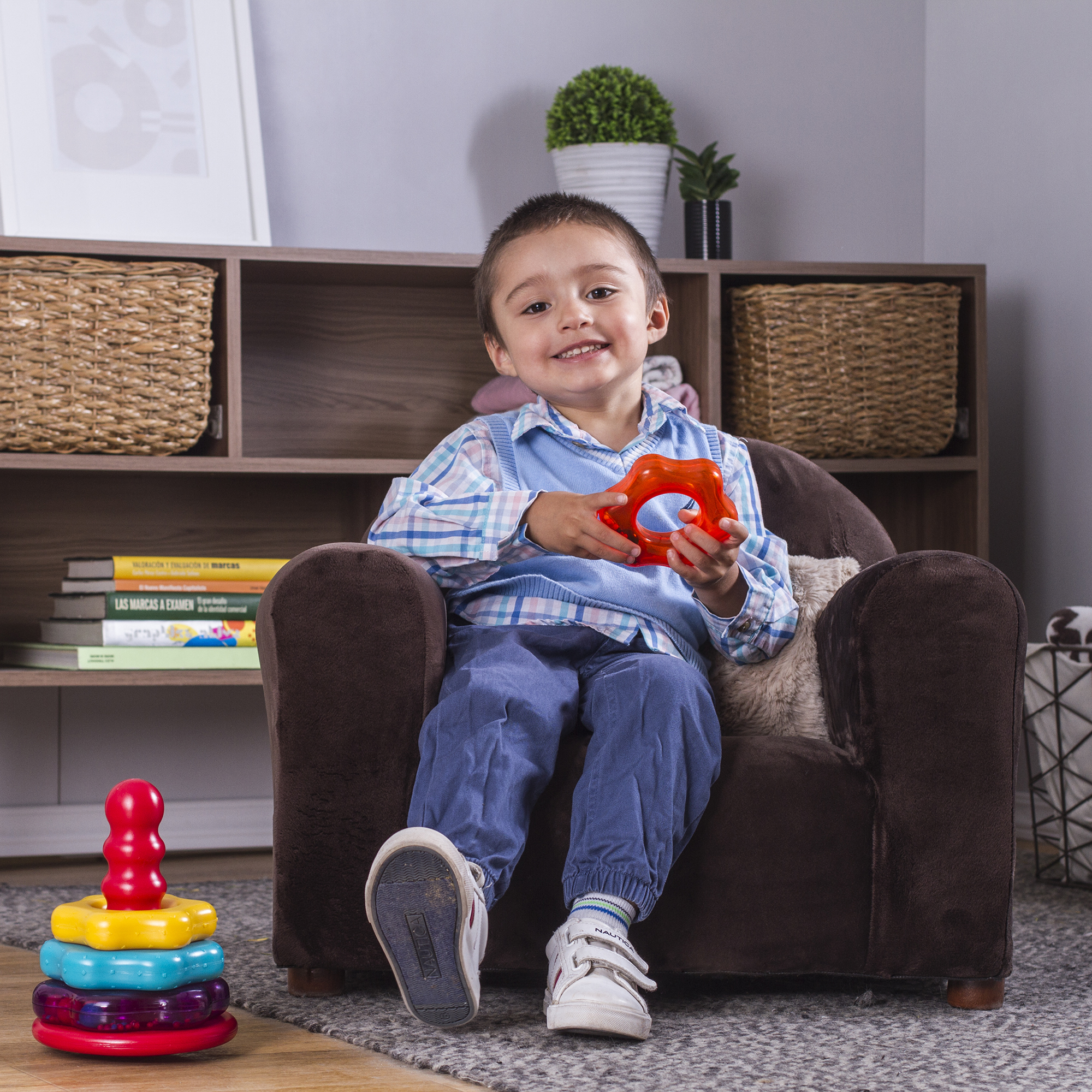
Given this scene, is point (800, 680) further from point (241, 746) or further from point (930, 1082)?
point (241, 746)

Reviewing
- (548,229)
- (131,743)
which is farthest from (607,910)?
(131,743)

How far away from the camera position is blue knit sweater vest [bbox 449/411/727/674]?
1473mm

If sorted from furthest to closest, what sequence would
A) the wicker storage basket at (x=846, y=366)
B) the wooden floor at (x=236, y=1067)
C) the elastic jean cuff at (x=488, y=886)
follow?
the wicker storage basket at (x=846, y=366) → the elastic jean cuff at (x=488, y=886) → the wooden floor at (x=236, y=1067)

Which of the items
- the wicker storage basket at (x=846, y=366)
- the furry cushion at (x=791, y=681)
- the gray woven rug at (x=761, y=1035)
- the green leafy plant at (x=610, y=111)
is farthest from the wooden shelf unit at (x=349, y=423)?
the gray woven rug at (x=761, y=1035)

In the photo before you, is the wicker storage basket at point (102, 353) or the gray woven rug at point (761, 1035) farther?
the wicker storage basket at point (102, 353)

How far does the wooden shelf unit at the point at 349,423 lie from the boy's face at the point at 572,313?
696 mm

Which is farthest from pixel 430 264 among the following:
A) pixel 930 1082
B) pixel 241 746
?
pixel 930 1082

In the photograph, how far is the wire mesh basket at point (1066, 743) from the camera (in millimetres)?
1972

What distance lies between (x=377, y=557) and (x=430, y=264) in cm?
Answer: 104

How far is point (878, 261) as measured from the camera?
A: 2689 millimetres

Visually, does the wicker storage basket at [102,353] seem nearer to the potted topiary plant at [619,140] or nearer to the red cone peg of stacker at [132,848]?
the potted topiary plant at [619,140]

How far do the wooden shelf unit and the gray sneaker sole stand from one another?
1174mm

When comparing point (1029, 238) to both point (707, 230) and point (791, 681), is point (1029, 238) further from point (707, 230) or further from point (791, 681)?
point (791, 681)

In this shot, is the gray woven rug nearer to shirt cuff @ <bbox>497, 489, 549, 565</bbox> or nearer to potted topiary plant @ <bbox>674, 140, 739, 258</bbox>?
shirt cuff @ <bbox>497, 489, 549, 565</bbox>
